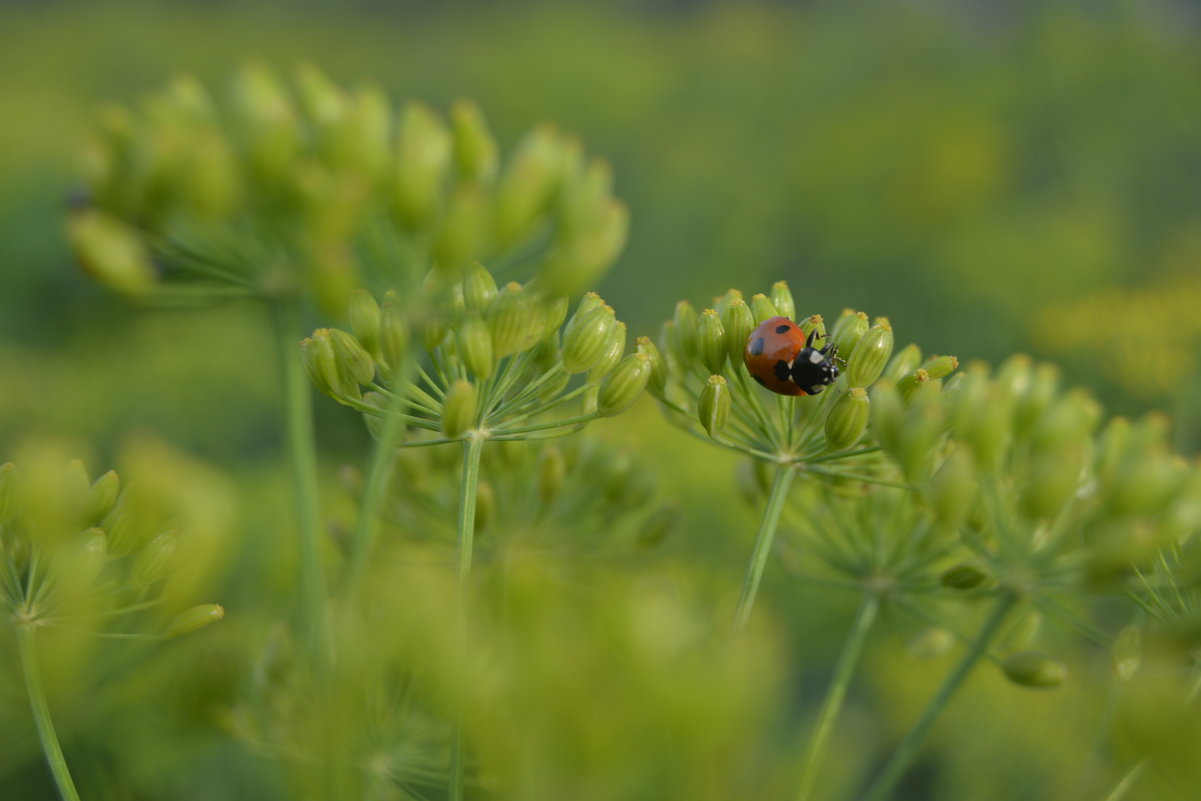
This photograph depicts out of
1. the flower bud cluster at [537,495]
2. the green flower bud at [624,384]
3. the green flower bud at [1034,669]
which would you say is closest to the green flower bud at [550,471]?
the flower bud cluster at [537,495]

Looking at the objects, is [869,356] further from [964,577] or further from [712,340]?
[964,577]

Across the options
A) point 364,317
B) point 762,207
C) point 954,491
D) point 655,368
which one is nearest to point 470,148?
point 364,317

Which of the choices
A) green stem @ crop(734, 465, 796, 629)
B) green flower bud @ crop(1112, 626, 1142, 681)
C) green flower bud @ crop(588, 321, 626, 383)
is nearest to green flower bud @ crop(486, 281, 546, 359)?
green flower bud @ crop(588, 321, 626, 383)

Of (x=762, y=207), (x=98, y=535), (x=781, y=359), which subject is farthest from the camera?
(x=762, y=207)

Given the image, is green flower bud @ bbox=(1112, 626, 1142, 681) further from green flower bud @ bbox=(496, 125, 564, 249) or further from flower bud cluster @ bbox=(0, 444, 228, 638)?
flower bud cluster @ bbox=(0, 444, 228, 638)

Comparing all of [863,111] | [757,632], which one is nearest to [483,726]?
[757,632]

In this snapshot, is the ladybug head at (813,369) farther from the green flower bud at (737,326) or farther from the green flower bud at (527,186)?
the green flower bud at (527,186)
